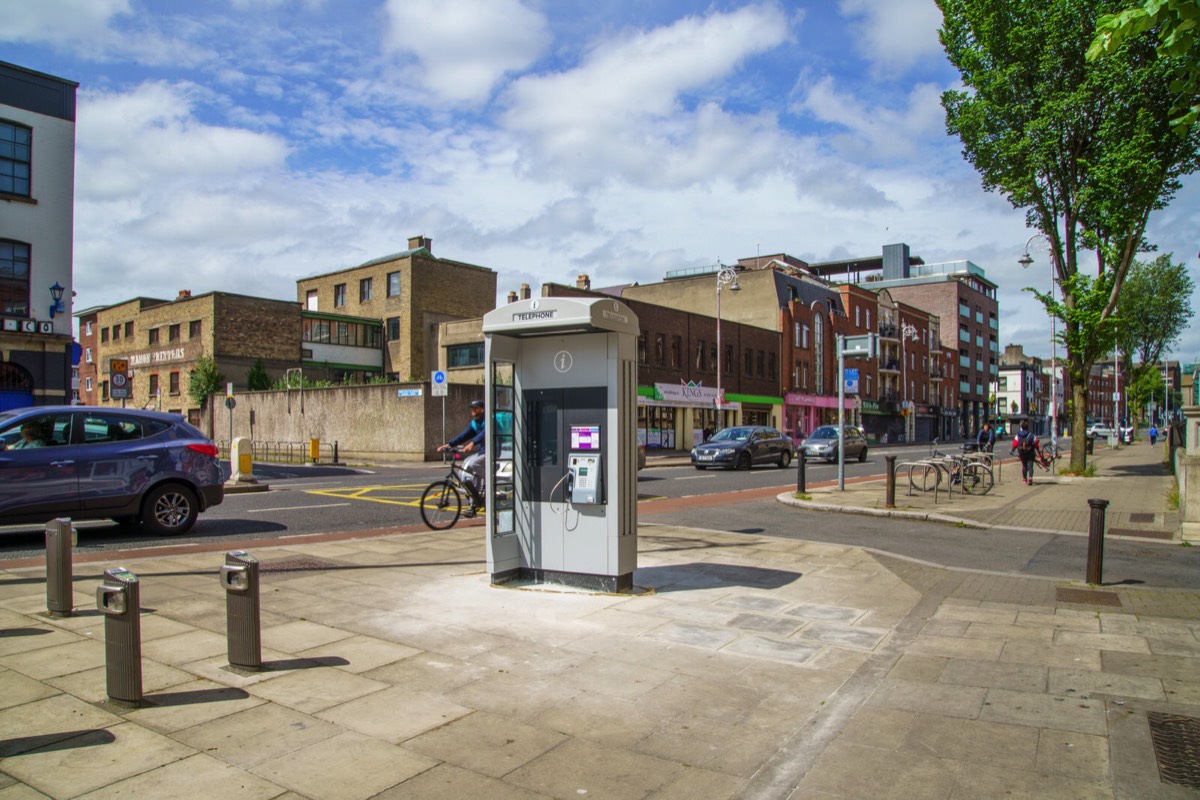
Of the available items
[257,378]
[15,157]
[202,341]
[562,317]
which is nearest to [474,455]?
[562,317]

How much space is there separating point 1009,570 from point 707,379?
1534 inches

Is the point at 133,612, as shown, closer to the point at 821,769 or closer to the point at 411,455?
the point at 821,769

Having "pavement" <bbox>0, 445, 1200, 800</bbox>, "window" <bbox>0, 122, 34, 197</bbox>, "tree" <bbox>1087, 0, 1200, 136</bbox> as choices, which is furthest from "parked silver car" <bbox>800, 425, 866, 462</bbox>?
"window" <bbox>0, 122, 34, 197</bbox>

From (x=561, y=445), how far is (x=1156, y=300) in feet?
191

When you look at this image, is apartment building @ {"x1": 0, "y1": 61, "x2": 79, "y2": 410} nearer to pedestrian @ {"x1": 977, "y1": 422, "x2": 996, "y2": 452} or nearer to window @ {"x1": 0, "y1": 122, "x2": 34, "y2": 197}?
window @ {"x1": 0, "y1": 122, "x2": 34, "y2": 197}

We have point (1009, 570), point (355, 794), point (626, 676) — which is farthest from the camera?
point (1009, 570)

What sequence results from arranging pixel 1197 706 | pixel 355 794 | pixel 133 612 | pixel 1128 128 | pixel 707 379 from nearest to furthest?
pixel 355 794 < pixel 133 612 < pixel 1197 706 < pixel 1128 128 < pixel 707 379

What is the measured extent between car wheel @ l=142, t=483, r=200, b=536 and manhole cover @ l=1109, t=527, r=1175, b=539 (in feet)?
45.3

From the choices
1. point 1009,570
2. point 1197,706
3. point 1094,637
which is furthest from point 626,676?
point 1009,570

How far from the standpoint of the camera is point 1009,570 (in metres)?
9.52

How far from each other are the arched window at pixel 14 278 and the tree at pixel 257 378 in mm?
21071

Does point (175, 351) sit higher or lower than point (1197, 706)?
higher

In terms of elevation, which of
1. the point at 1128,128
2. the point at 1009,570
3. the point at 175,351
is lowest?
the point at 1009,570

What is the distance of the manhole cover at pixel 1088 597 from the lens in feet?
25.2
